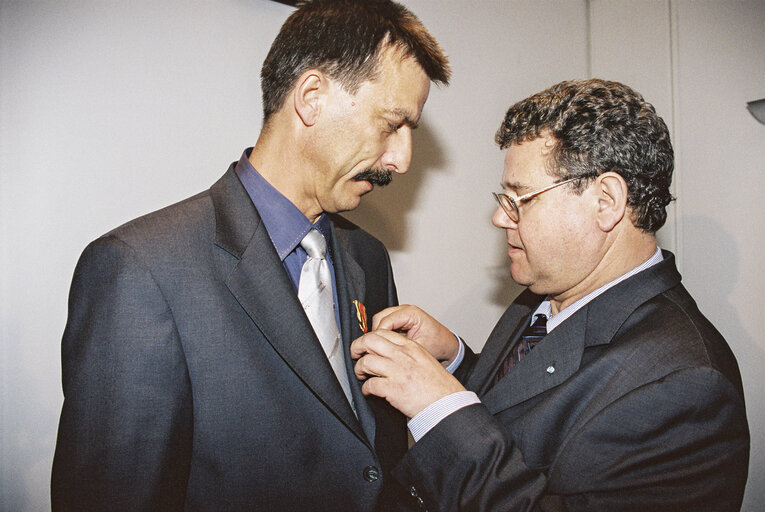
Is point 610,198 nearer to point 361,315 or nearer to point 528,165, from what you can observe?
point 528,165

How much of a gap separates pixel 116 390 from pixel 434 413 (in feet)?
2.25

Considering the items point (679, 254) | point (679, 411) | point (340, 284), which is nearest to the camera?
point (679, 411)

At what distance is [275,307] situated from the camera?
1156 mm

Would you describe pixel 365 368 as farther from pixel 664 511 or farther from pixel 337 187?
pixel 664 511

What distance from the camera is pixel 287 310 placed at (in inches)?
45.6

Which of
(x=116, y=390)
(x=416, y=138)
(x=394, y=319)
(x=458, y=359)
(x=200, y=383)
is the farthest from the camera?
(x=416, y=138)

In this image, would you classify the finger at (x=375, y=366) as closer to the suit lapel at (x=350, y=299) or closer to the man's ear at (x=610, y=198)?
the suit lapel at (x=350, y=299)

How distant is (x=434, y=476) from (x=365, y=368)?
298mm

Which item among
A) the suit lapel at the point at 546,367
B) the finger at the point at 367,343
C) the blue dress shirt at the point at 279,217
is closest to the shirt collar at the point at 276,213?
the blue dress shirt at the point at 279,217

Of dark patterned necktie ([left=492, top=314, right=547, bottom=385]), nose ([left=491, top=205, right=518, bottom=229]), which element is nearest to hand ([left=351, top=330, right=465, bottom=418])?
dark patterned necktie ([left=492, top=314, right=547, bottom=385])

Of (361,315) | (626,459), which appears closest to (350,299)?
(361,315)

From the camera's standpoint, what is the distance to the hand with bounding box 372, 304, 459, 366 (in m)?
1.54

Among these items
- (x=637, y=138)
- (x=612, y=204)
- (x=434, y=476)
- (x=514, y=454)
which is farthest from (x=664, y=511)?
(x=637, y=138)

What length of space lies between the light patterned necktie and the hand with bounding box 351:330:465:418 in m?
→ 0.06
